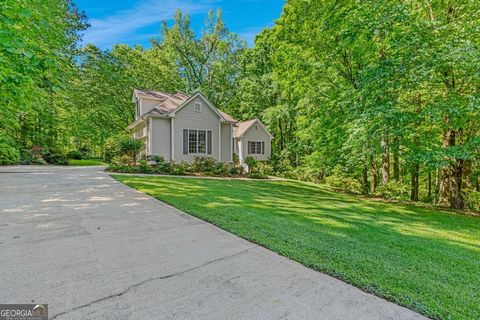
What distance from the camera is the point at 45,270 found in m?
2.70

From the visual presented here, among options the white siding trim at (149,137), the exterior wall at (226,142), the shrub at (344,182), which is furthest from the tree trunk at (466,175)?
the white siding trim at (149,137)

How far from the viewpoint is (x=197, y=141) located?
16.9 meters

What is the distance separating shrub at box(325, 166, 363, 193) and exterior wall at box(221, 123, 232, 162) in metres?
7.20

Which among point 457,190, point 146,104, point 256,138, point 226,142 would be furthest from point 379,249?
point 256,138

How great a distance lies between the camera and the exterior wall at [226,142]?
18109mm

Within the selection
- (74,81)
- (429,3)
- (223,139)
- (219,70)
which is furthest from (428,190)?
(74,81)

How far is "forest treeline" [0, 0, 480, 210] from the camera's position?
6788mm

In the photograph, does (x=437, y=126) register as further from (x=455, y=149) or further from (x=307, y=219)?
(x=307, y=219)

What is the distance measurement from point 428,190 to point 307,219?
15.0 m

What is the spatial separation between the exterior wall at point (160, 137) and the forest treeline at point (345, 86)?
16.3 ft

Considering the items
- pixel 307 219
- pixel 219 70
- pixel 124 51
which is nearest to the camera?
pixel 307 219

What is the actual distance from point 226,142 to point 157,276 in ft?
51.9

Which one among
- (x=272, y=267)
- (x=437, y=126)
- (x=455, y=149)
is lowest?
(x=272, y=267)

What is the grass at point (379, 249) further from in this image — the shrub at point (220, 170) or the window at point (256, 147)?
the window at point (256, 147)
